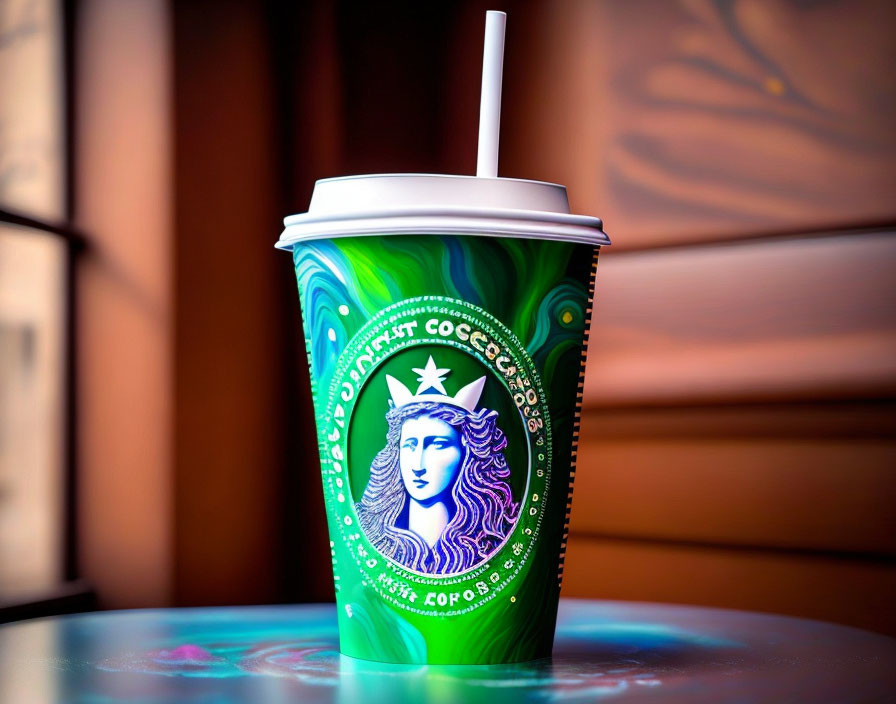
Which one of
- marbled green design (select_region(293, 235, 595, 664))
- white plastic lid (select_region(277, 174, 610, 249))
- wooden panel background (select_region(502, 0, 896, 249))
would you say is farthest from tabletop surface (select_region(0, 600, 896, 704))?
wooden panel background (select_region(502, 0, 896, 249))

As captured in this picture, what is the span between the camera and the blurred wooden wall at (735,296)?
4.19 feet

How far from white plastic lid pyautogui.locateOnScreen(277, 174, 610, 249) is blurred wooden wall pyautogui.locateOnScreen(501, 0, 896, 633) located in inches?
32.5

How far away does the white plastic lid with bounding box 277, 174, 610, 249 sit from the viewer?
0.53 m

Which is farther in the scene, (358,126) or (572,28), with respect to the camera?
(358,126)

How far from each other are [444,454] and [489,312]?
3.0 inches

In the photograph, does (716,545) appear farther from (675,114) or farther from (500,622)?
(500,622)

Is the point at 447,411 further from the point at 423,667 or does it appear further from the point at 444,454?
the point at 423,667

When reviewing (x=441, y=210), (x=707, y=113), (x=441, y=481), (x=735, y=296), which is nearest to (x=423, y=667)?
(x=441, y=481)

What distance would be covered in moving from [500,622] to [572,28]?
3.93 feet

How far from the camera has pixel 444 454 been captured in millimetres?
526

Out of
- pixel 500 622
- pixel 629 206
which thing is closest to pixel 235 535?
pixel 629 206

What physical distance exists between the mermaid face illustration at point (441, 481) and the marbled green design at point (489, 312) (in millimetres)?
18

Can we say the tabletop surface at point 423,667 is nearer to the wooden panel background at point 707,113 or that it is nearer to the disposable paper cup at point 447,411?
the disposable paper cup at point 447,411

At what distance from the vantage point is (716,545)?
139cm
